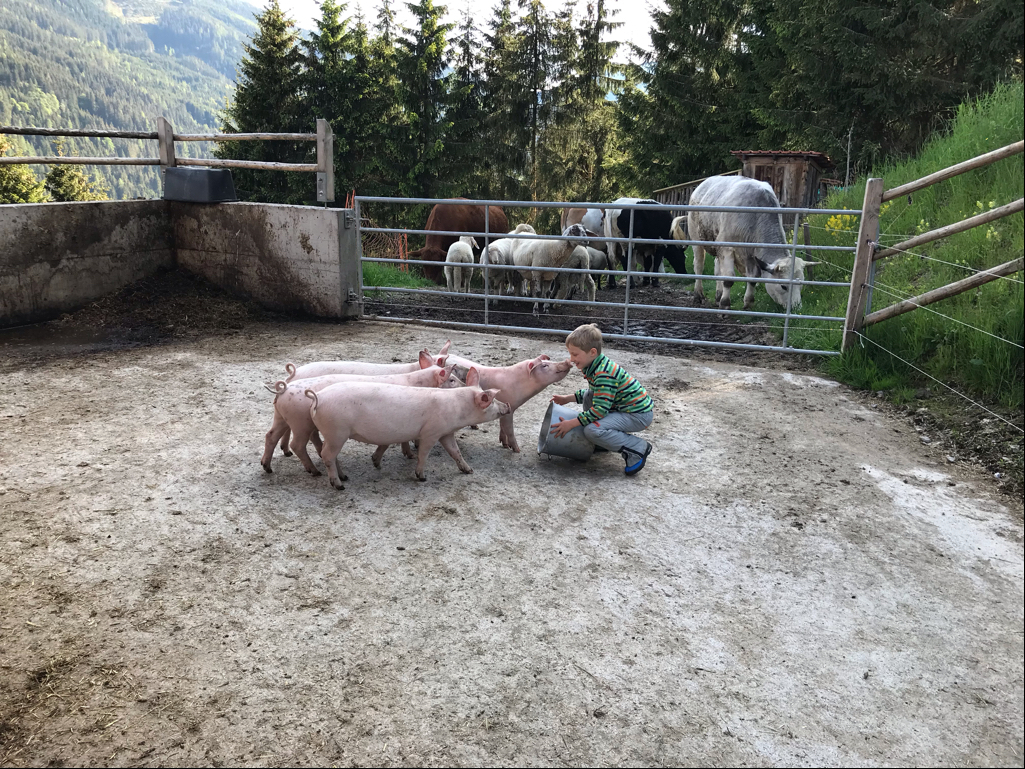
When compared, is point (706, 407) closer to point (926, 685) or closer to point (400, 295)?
point (926, 685)

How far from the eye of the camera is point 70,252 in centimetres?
678

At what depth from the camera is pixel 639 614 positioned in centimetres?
263

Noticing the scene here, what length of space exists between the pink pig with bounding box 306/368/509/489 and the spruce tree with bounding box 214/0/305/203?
22734mm

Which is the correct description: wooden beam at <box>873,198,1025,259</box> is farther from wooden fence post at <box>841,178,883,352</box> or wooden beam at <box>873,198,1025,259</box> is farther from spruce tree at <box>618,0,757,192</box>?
spruce tree at <box>618,0,757,192</box>

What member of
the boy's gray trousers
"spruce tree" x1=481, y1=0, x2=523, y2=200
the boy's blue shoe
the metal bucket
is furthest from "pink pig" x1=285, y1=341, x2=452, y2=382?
"spruce tree" x1=481, y1=0, x2=523, y2=200

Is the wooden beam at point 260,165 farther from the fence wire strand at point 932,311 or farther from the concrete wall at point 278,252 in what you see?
the fence wire strand at point 932,311

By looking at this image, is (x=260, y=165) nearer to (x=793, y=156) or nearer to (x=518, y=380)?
(x=518, y=380)

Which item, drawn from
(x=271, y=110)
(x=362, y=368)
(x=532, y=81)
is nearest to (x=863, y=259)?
(x=362, y=368)

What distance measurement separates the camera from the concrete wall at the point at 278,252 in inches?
273

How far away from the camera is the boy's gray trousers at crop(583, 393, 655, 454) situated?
375 centimetres

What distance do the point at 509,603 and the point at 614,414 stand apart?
1374mm

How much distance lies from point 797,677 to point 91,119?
189478 millimetres

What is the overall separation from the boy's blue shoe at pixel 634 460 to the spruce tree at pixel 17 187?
3203 cm

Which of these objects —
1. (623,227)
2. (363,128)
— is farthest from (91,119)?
(623,227)
